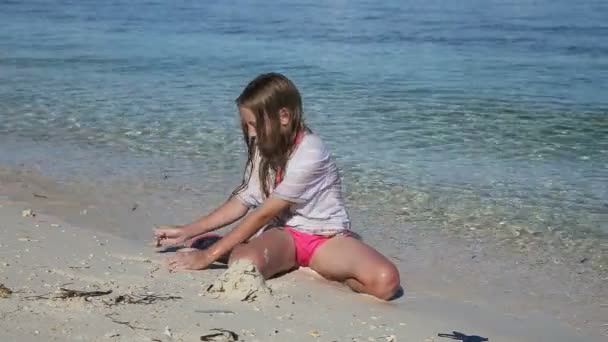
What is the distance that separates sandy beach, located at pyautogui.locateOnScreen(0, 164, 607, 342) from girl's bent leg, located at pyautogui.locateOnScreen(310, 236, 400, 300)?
0.06m

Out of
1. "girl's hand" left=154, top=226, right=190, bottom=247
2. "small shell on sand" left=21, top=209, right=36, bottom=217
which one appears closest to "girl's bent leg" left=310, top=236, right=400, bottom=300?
"girl's hand" left=154, top=226, right=190, bottom=247

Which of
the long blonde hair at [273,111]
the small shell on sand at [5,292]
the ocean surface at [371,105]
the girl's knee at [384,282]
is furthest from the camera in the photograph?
the ocean surface at [371,105]

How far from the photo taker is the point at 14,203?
5.30 m

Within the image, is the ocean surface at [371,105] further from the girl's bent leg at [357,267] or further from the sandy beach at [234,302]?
the girl's bent leg at [357,267]

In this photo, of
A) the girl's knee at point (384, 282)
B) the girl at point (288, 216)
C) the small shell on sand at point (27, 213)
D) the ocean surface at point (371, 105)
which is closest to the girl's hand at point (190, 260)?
the girl at point (288, 216)

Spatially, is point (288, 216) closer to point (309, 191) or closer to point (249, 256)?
point (309, 191)

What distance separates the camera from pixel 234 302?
11.4 ft

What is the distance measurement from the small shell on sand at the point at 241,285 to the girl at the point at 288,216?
0.29 metres

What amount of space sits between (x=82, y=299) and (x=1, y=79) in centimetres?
808

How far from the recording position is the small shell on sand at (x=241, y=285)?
3547mm

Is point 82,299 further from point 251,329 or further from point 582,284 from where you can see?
point 582,284

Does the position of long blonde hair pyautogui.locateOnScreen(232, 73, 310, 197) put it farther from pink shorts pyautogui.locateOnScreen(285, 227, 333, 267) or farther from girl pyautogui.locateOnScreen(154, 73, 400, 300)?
pink shorts pyautogui.locateOnScreen(285, 227, 333, 267)

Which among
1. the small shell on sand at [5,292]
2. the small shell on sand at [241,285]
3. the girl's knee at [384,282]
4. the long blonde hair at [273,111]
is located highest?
the long blonde hair at [273,111]

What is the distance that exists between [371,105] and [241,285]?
19.4ft
